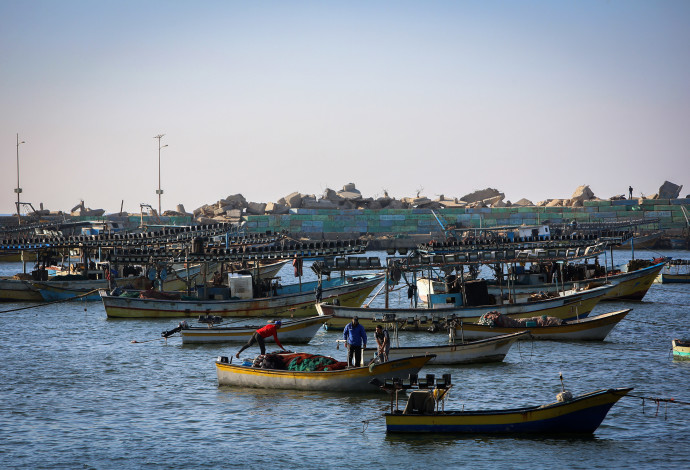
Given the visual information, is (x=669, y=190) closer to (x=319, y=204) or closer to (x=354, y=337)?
(x=319, y=204)

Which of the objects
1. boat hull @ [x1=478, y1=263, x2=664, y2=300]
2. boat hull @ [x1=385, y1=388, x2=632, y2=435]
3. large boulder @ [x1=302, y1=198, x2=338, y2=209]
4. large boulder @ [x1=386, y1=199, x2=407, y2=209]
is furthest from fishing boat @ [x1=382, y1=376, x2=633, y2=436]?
large boulder @ [x1=386, y1=199, x2=407, y2=209]

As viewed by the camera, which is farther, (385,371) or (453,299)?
(453,299)

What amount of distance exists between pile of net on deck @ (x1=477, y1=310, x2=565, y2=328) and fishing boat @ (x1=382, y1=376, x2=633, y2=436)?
467 inches

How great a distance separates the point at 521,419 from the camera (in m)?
19.4

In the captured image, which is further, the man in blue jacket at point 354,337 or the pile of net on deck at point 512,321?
the pile of net on deck at point 512,321

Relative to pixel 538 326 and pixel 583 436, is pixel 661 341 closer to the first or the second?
pixel 538 326

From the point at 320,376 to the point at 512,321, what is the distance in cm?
1063

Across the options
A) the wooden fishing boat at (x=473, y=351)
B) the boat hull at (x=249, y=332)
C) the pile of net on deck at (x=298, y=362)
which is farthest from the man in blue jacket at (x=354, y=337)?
the boat hull at (x=249, y=332)

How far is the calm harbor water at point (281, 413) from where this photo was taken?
19.0 m

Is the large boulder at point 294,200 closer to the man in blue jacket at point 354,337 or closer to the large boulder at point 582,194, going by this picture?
the large boulder at point 582,194

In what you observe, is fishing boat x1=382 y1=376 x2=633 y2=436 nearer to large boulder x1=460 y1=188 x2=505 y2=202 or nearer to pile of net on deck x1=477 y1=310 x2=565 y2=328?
pile of net on deck x1=477 y1=310 x2=565 y2=328

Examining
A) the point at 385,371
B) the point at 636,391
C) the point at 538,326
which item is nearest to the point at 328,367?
the point at 385,371

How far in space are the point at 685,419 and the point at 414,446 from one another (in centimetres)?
755

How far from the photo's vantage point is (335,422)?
21.8 meters
